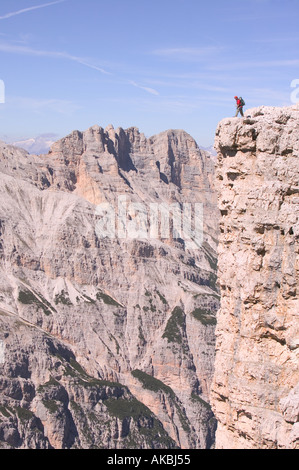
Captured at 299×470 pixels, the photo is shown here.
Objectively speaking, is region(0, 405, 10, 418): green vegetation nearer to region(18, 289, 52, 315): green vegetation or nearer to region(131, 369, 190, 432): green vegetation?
region(18, 289, 52, 315): green vegetation

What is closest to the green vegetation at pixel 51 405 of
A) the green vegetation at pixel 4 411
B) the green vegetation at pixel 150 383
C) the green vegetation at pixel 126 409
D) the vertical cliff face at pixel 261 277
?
the green vegetation at pixel 4 411

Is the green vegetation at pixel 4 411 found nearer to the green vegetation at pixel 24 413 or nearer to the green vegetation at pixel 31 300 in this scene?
the green vegetation at pixel 24 413

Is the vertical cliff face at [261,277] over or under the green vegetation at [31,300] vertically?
over

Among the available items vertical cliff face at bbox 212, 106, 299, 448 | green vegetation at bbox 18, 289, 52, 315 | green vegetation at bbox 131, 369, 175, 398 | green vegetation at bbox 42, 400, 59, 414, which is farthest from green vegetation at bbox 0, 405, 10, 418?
vertical cliff face at bbox 212, 106, 299, 448

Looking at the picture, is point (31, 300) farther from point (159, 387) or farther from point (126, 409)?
point (159, 387)

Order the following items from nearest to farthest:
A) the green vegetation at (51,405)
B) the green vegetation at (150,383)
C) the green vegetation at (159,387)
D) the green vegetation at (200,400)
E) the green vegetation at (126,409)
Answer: the green vegetation at (51,405) → the green vegetation at (126,409) → the green vegetation at (159,387) → the green vegetation at (150,383) → the green vegetation at (200,400)

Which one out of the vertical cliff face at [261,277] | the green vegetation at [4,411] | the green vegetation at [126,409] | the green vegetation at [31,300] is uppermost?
the vertical cliff face at [261,277]

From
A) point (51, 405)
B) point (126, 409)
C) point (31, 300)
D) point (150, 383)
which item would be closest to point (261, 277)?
point (51, 405)

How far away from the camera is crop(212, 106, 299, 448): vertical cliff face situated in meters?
21.6

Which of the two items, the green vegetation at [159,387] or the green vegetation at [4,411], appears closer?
the green vegetation at [4,411]

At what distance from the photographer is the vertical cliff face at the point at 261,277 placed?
70.7 ft
